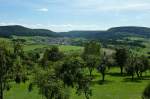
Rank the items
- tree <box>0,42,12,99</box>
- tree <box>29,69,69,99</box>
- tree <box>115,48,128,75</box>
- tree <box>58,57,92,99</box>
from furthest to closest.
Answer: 1. tree <box>115,48,128,75</box>
2. tree <box>58,57,92,99</box>
3. tree <box>0,42,12,99</box>
4. tree <box>29,69,69,99</box>

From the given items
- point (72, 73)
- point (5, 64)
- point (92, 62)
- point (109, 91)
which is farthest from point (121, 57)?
point (5, 64)

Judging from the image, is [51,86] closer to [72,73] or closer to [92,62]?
[72,73]

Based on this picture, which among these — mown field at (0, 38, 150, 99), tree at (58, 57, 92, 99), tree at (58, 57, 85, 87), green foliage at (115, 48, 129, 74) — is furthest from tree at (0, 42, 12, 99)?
green foliage at (115, 48, 129, 74)

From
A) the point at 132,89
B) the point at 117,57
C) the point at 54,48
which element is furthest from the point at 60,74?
the point at 54,48

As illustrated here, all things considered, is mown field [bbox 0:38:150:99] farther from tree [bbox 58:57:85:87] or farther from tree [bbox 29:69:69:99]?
tree [bbox 29:69:69:99]

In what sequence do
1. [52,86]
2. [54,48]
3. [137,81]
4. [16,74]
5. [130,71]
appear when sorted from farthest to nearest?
[54,48]
[130,71]
[137,81]
[16,74]
[52,86]

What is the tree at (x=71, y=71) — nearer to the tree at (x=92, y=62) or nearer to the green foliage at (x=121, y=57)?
the tree at (x=92, y=62)

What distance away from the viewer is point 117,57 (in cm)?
16325

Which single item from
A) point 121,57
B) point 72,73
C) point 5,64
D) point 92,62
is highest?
point 5,64

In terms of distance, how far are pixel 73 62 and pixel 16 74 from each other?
13593 millimetres

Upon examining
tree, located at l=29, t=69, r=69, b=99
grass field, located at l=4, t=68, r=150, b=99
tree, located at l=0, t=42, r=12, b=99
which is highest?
tree, located at l=0, t=42, r=12, b=99

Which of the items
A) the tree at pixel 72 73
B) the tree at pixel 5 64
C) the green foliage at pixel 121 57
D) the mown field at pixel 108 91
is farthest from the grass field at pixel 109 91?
the tree at pixel 5 64

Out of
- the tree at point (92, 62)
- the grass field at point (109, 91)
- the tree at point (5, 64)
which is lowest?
the grass field at point (109, 91)

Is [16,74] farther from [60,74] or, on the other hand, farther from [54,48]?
[54,48]
